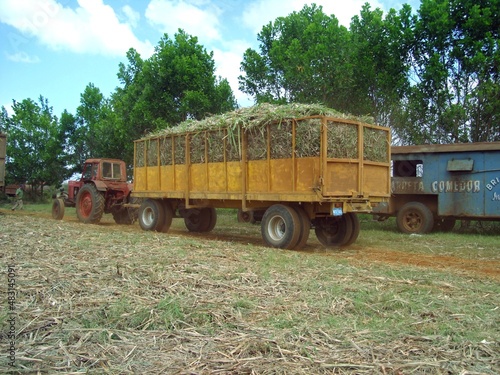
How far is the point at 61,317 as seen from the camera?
439cm

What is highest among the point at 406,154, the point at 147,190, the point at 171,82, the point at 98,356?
the point at 171,82

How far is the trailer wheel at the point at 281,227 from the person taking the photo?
10.3m

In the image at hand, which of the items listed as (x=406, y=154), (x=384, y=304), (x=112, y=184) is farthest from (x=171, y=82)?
(x=384, y=304)

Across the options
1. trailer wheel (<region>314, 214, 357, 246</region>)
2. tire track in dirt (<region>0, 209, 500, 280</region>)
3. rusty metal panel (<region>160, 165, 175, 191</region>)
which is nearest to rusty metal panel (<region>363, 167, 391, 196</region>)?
trailer wheel (<region>314, 214, 357, 246</region>)

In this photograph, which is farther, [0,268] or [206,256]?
[206,256]

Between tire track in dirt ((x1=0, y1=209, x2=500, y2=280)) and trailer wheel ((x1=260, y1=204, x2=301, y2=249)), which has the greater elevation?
trailer wheel ((x1=260, y1=204, x2=301, y2=249))

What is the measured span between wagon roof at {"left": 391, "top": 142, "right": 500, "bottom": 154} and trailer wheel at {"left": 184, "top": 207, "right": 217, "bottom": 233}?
6024mm

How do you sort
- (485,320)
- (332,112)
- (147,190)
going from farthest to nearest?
(147,190)
(332,112)
(485,320)

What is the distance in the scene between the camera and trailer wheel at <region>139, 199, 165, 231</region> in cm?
1428

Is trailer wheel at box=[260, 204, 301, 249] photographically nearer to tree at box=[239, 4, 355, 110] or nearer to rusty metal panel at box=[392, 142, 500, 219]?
rusty metal panel at box=[392, 142, 500, 219]

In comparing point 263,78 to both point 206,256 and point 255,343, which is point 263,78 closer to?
point 206,256

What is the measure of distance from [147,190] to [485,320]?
11.3 m

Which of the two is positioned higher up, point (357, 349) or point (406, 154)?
point (406, 154)

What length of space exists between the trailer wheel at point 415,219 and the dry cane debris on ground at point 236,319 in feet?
25.8
